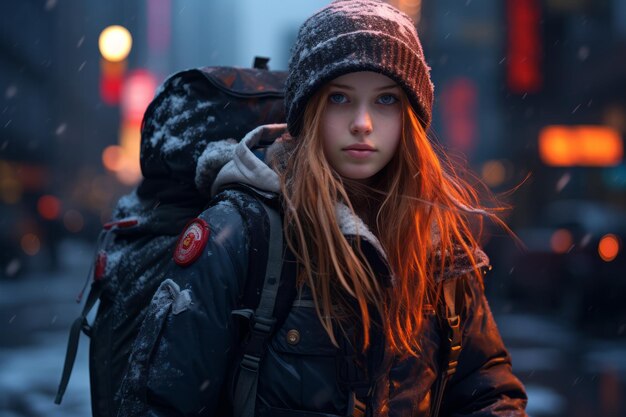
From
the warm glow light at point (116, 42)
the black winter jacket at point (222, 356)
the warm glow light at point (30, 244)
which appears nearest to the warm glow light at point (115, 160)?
the warm glow light at point (30, 244)

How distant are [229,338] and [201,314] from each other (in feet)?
0.33

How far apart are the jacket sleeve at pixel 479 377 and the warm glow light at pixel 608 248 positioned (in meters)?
11.6

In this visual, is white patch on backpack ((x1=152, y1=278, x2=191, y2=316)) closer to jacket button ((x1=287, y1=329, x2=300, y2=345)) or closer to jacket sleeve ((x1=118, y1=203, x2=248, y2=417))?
jacket sleeve ((x1=118, y1=203, x2=248, y2=417))

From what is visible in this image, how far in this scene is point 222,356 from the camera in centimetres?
224

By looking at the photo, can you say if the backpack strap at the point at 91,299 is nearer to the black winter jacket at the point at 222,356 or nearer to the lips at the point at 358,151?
the black winter jacket at the point at 222,356

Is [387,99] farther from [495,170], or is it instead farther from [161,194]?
[495,170]

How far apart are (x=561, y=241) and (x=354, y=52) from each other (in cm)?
1471

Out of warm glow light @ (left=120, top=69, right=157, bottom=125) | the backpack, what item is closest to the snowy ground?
the backpack

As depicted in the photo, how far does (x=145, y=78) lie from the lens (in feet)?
137

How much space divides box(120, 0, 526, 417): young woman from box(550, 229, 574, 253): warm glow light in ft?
45.0

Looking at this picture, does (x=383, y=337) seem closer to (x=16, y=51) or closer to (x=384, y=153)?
(x=384, y=153)

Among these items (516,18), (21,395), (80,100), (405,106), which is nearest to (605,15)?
(516,18)

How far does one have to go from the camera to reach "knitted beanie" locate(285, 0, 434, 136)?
2.43 metres

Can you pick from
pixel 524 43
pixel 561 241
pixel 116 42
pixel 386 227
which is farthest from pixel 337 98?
pixel 524 43
